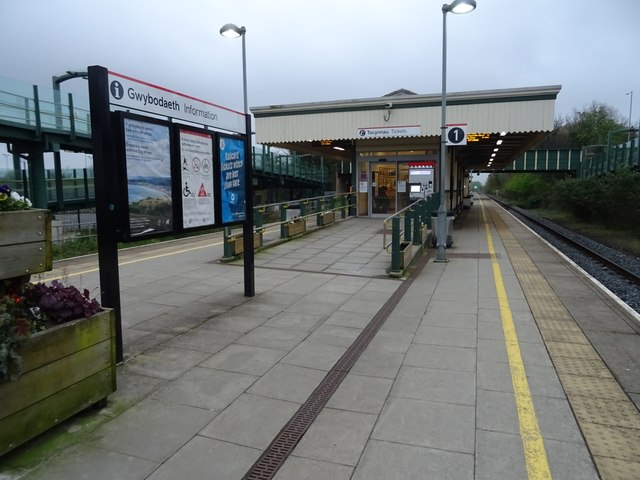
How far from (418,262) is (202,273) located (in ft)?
15.7

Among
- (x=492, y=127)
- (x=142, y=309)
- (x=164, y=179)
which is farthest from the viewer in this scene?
(x=492, y=127)

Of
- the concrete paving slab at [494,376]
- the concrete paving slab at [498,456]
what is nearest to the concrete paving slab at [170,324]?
the concrete paving slab at [494,376]

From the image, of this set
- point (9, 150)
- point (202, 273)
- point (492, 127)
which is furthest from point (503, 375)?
point (9, 150)

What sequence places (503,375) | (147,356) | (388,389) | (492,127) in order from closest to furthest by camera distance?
(388,389), (503,375), (147,356), (492,127)

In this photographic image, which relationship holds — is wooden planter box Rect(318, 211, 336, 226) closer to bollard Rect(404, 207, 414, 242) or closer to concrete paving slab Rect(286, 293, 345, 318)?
bollard Rect(404, 207, 414, 242)

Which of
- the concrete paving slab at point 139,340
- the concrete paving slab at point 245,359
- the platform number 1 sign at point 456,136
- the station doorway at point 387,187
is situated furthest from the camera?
the station doorway at point 387,187

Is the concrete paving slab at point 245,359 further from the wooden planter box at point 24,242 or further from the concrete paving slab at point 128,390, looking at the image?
the wooden planter box at point 24,242

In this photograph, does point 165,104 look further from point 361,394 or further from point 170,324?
point 361,394

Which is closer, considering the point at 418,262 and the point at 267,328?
the point at 267,328

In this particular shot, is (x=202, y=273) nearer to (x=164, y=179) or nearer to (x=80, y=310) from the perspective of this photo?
(x=164, y=179)

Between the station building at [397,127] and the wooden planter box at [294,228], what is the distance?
4.82 metres

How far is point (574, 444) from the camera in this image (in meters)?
3.24

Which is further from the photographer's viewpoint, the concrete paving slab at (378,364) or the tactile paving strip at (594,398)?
the concrete paving slab at (378,364)

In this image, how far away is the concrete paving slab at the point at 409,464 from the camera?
2.89 metres
